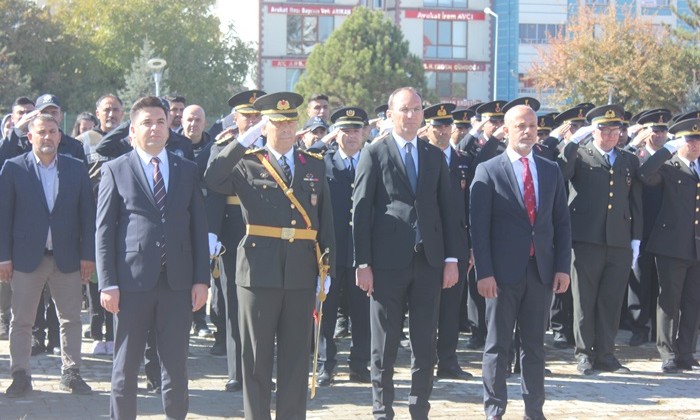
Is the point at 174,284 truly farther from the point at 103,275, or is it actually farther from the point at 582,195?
the point at 582,195

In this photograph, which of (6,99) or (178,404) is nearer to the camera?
(178,404)

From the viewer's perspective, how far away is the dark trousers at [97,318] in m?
10.2

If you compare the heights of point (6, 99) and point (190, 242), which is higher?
point (6, 99)

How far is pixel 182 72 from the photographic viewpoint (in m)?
52.5

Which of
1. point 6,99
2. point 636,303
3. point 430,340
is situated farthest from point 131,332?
point 6,99

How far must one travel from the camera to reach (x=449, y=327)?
950cm

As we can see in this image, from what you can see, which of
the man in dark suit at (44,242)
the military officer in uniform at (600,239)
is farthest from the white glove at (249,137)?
the military officer in uniform at (600,239)

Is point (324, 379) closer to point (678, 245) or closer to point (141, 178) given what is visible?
point (141, 178)

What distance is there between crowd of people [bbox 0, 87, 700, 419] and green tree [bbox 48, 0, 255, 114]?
42823 mm

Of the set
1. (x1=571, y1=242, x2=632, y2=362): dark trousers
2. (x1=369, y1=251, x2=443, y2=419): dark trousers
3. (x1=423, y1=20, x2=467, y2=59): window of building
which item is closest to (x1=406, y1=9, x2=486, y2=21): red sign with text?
(x1=423, y1=20, x2=467, y2=59): window of building

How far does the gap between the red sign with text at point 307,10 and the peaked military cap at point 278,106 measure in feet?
177

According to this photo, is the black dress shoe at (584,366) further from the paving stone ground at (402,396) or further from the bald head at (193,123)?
the bald head at (193,123)

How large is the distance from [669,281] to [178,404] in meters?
5.50

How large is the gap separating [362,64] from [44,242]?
39.6m
